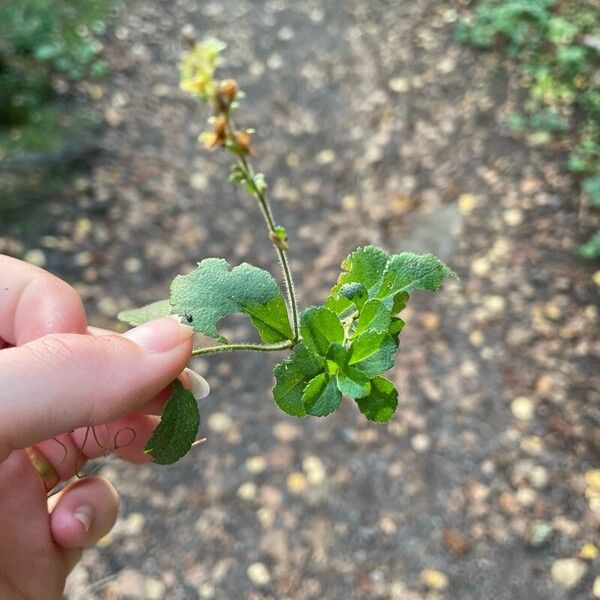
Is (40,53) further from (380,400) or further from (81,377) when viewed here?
(380,400)

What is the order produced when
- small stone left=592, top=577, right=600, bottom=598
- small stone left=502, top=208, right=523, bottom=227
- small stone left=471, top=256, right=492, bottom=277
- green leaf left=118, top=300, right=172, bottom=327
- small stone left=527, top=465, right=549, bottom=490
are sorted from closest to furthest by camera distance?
green leaf left=118, top=300, right=172, bottom=327, small stone left=592, top=577, right=600, bottom=598, small stone left=527, top=465, right=549, bottom=490, small stone left=471, top=256, right=492, bottom=277, small stone left=502, top=208, right=523, bottom=227

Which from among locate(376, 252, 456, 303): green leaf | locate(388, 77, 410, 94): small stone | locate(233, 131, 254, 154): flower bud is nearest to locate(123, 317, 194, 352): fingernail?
→ locate(376, 252, 456, 303): green leaf

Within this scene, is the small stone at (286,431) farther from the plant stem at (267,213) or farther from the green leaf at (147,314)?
the plant stem at (267,213)

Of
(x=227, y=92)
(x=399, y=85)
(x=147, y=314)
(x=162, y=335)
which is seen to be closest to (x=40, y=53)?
(x=399, y=85)

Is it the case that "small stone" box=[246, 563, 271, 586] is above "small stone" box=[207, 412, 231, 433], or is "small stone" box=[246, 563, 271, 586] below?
below

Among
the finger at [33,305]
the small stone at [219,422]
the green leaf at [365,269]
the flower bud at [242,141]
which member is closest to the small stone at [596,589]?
the small stone at [219,422]

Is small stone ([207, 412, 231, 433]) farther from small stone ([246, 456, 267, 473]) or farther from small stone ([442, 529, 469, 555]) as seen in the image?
small stone ([442, 529, 469, 555])
